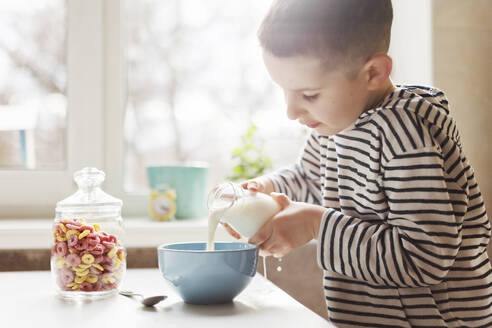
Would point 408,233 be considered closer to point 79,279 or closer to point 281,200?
point 281,200

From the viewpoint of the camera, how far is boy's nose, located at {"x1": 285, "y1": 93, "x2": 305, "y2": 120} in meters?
0.99

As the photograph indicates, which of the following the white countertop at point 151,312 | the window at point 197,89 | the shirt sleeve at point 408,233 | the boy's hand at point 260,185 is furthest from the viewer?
the window at point 197,89

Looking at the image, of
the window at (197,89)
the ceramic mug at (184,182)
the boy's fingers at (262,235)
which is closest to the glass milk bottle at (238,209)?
the boy's fingers at (262,235)

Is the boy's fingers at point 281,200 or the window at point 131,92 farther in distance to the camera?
the window at point 131,92

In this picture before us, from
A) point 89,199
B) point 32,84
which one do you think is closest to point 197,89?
point 32,84

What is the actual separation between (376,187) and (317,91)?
18 cm

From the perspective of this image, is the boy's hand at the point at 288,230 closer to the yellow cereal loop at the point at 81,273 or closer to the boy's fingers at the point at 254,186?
the boy's fingers at the point at 254,186

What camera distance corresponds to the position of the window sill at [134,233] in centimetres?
148

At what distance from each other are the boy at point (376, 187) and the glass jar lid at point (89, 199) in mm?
256

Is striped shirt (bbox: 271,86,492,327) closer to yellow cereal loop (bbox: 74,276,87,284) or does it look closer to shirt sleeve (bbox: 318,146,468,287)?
shirt sleeve (bbox: 318,146,468,287)

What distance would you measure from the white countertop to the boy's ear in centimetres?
39

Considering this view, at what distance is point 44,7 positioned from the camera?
1.79m

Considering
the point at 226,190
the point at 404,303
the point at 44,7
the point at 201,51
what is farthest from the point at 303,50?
the point at 44,7

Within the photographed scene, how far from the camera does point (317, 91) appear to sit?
0.97 meters
